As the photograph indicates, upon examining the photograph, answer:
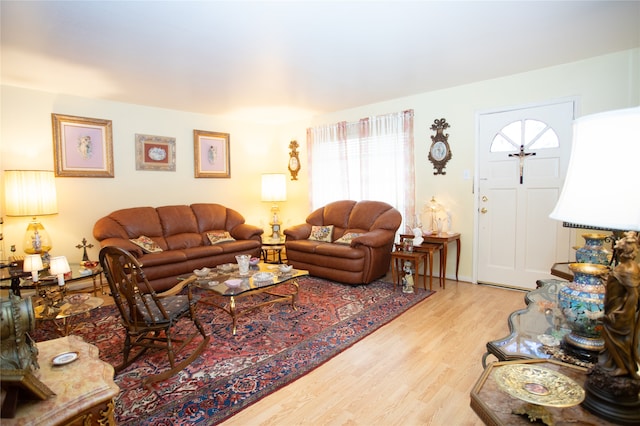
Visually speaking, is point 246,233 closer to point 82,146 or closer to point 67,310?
point 82,146

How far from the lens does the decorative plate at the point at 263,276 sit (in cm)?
312

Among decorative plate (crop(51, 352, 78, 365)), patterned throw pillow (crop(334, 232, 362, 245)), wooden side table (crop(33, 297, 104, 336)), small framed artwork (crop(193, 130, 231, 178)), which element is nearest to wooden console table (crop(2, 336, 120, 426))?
decorative plate (crop(51, 352, 78, 365))

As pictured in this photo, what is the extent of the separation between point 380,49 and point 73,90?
368cm

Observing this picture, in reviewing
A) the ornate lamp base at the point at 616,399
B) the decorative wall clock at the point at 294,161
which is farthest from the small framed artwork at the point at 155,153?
the ornate lamp base at the point at 616,399

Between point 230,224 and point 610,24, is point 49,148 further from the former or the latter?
point 610,24

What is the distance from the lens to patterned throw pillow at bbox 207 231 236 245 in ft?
16.0

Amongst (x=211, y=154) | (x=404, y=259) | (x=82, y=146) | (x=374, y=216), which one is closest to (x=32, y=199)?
(x=82, y=146)

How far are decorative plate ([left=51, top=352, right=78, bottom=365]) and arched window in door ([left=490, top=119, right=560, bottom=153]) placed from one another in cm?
431

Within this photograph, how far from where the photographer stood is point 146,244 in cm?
422

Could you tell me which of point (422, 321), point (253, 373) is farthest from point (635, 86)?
point (253, 373)

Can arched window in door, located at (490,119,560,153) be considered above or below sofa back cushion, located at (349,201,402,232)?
above

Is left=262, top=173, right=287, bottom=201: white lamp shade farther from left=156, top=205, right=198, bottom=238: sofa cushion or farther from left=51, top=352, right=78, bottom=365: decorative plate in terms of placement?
left=51, top=352, right=78, bottom=365: decorative plate

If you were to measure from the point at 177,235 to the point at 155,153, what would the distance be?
1313mm

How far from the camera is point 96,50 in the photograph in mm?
2926
